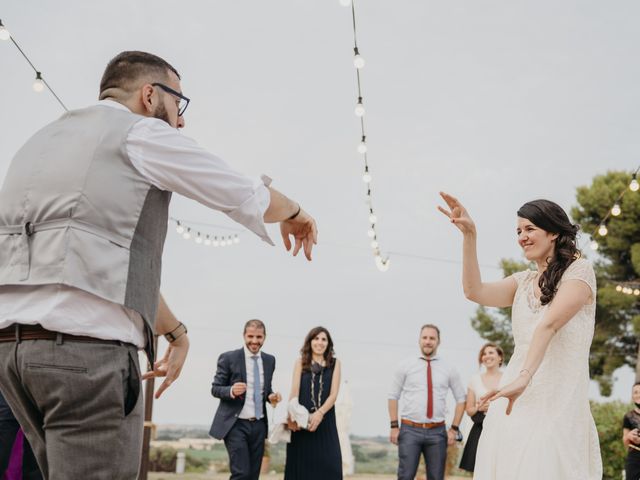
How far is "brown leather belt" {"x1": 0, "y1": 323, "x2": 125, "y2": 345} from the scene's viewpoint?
1.78 m

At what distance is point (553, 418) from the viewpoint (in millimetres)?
3262

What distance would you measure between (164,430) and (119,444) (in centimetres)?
1301

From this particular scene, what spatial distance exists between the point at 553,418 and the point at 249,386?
5.20 metres

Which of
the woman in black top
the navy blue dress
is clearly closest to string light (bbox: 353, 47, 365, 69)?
the navy blue dress

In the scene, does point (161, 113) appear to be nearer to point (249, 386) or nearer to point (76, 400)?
point (76, 400)

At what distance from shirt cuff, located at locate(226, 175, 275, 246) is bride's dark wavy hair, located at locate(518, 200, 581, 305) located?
1807 mm

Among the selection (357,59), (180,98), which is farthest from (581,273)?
(357,59)

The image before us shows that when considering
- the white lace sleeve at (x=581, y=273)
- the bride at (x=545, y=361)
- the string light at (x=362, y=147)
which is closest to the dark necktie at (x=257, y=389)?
the string light at (x=362, y=147)

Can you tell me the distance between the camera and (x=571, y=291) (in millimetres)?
3303

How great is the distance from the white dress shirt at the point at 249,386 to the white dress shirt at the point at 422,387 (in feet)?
5.50

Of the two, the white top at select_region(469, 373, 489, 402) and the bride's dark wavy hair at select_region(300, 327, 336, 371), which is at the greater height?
the bride's dark wavy hair at select_region(300, 327, 336, 371)

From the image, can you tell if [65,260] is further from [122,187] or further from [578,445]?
[578,445]

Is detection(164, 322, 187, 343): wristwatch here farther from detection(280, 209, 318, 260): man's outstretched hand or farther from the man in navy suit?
the man in navy suit

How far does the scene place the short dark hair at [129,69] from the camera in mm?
2164
